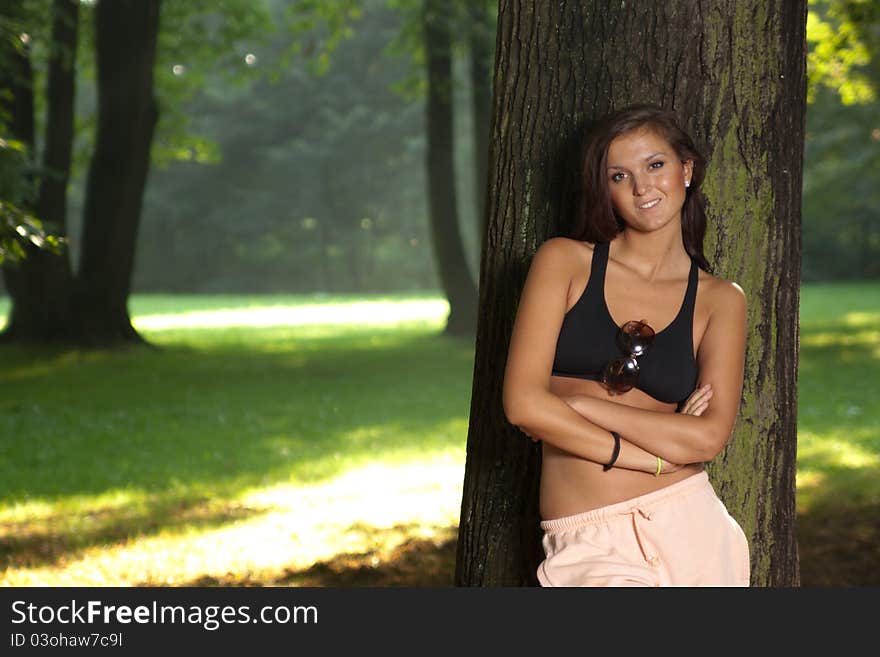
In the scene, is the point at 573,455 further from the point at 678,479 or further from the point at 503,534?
the point at 503,534

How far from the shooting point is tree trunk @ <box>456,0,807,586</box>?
4176 millimetres

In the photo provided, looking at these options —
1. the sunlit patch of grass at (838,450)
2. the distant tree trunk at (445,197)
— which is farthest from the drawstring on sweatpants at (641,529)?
the distant tree trunk at (445,197)

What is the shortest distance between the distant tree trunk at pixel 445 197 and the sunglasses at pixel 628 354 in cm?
2220

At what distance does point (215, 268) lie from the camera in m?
65.8

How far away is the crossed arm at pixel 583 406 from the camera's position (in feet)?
11.1

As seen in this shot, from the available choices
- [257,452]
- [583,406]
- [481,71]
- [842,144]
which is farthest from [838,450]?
[842,144]

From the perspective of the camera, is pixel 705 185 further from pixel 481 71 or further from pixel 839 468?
pixel 481 71

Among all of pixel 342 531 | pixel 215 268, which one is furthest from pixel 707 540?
pixel 215 268

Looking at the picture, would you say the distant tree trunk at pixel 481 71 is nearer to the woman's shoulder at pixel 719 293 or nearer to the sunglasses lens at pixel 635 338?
the woman's shoulder at pixel 719 293

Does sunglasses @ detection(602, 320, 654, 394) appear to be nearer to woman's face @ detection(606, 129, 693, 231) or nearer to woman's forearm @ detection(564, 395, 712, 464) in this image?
woman's forearm @ detection(564, 395, 712, 464)

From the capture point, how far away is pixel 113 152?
73.3 ft

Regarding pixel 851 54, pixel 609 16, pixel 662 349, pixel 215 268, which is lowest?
pixel 215 268

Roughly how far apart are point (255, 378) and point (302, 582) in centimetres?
1232

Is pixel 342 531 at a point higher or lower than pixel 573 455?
lower
